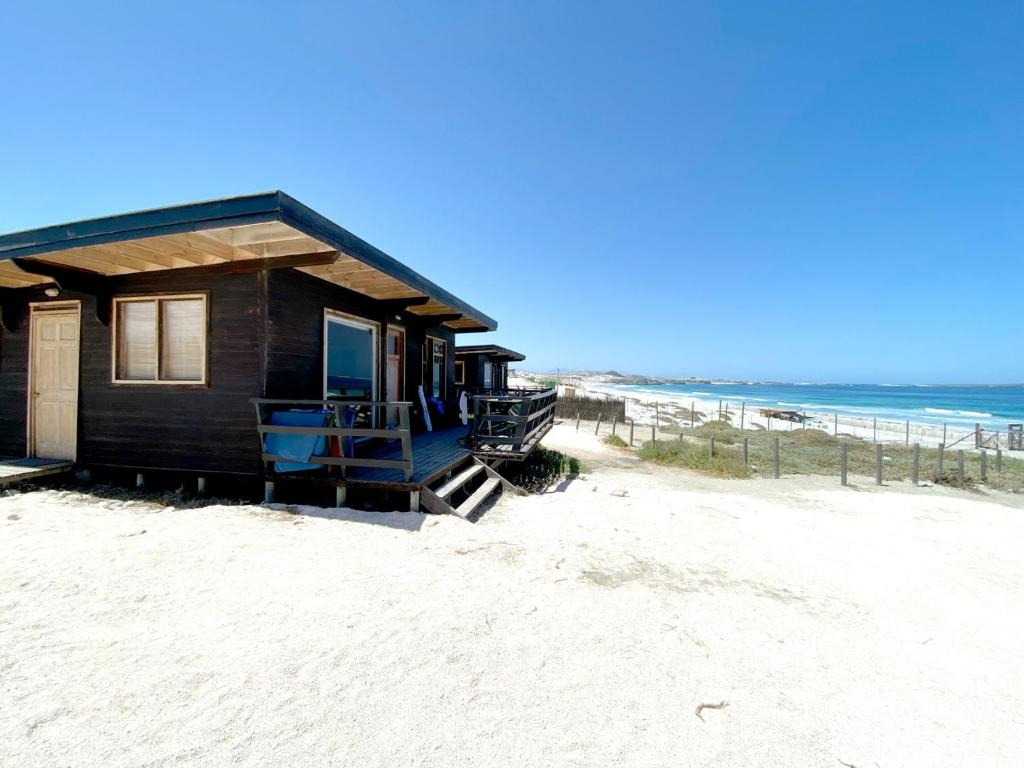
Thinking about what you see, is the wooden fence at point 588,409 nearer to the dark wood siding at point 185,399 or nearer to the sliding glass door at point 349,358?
the sliding glass door at point 349,358

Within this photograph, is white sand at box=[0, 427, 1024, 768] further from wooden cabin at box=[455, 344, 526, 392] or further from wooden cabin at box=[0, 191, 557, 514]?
wooden cabin at box=[455, 344, 526, 392]

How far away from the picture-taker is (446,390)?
12148 mm

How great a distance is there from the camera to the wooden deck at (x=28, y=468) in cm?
538

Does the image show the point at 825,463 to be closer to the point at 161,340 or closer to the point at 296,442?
the point at 296,442

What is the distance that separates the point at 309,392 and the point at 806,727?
6.12 metres

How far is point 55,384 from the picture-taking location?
6.21 metres

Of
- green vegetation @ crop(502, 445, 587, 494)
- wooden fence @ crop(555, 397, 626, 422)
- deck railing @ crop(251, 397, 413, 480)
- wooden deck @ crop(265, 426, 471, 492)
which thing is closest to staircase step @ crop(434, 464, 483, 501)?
wooden deck @ crop(265, 426, 471, 492)

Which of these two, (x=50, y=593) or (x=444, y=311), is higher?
(x=444, y=311)

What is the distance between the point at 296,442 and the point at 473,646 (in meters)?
3.36

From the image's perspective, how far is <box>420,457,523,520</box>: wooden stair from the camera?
5.01 meters

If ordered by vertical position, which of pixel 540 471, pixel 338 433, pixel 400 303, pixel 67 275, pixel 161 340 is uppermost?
pixel 400 303

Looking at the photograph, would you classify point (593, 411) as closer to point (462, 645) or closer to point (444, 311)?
point (444, 311)

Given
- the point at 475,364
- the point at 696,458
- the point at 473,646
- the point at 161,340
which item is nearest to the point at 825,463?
the point at 696,458

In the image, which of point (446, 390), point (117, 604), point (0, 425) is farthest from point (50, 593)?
point (446, 390)
